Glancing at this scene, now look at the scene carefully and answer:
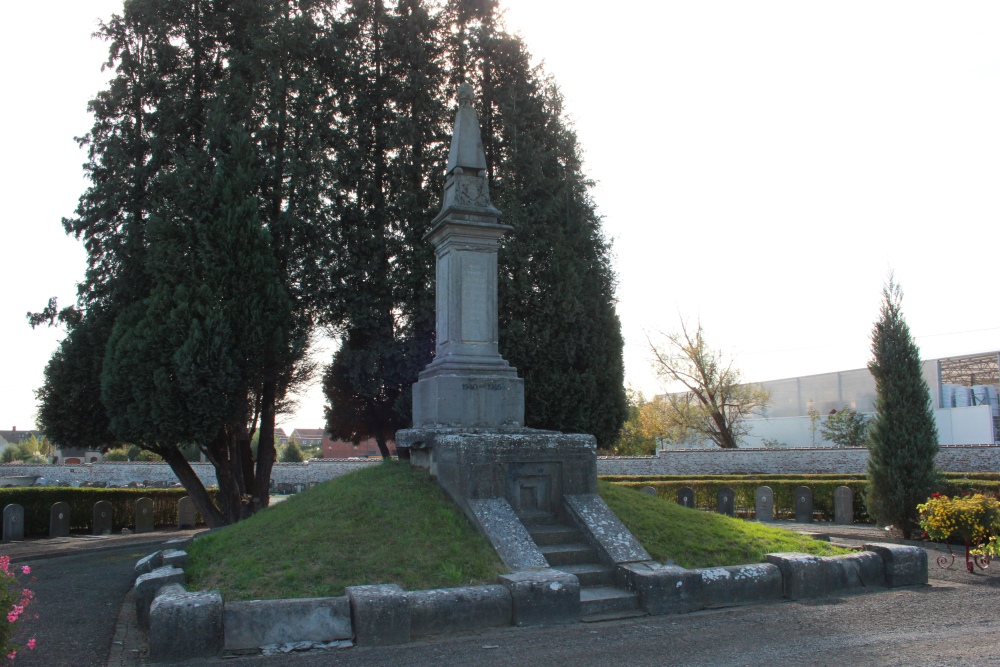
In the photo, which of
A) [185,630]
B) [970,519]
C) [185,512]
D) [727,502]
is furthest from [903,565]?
[185,512]

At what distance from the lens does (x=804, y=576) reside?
24.5 ft

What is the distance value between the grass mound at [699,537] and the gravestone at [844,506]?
9672mm

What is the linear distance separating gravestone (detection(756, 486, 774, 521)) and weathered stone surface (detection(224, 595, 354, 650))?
16.0m

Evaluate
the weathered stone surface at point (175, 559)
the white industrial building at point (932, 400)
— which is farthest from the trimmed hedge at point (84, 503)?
the white industrial building at point (932, 400)

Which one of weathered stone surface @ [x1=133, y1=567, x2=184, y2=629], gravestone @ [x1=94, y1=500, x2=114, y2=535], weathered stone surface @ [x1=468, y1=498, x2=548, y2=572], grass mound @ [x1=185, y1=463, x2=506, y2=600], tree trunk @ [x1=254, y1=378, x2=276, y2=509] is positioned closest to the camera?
grass mound @ [x1=185, y1=463, x2=506, y2=600]

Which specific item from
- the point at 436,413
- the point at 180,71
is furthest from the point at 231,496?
the point at 180,71

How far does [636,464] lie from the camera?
2838cm

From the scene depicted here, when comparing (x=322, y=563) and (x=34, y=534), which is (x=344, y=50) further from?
(x=34, y=534)

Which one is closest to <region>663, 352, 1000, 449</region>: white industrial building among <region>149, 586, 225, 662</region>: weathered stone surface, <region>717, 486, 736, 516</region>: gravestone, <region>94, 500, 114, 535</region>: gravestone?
<region>717, 486, 736, 516</region>: gravestone

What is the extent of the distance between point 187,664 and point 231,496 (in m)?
10.4

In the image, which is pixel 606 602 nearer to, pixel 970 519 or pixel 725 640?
pixel 725 640

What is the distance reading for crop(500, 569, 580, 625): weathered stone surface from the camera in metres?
6.51

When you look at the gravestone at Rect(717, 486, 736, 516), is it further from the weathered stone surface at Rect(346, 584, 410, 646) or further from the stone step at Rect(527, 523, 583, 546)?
the weathered stone surface at Rect(346, 584, 410, 646)

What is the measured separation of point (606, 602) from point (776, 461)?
2087 cm
